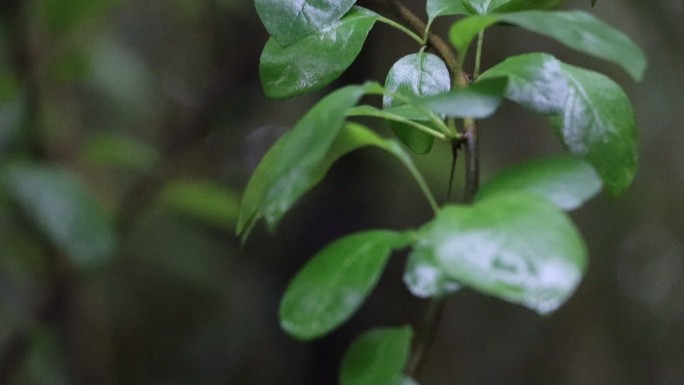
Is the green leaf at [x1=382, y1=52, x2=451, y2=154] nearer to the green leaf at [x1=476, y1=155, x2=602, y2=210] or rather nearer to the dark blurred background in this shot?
the green leaf at [x1=476, y1=155, x2=602, y2=210]

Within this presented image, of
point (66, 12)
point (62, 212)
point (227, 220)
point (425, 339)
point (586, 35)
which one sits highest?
point (586, 35)

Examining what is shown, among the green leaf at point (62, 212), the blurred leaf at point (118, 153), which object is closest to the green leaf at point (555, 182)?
the green leaf at point (62, 212)

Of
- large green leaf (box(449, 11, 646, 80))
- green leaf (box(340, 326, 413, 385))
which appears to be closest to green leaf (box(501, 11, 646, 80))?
large green leaf (box(449, 11, 646, 80))

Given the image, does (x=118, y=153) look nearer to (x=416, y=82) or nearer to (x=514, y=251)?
(x=416, y=82)

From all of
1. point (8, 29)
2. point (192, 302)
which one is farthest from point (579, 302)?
point (8, 29)

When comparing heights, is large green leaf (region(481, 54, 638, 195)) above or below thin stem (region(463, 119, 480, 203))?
above

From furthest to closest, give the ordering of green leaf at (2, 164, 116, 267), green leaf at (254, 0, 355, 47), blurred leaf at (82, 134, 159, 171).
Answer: blurred leaf at (82, 134, 159, 171) < green leaf at (2, 164, 116, 267) < green leaf at (254, 0, 355, 47)

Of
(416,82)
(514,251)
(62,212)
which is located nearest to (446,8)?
(416,82)
